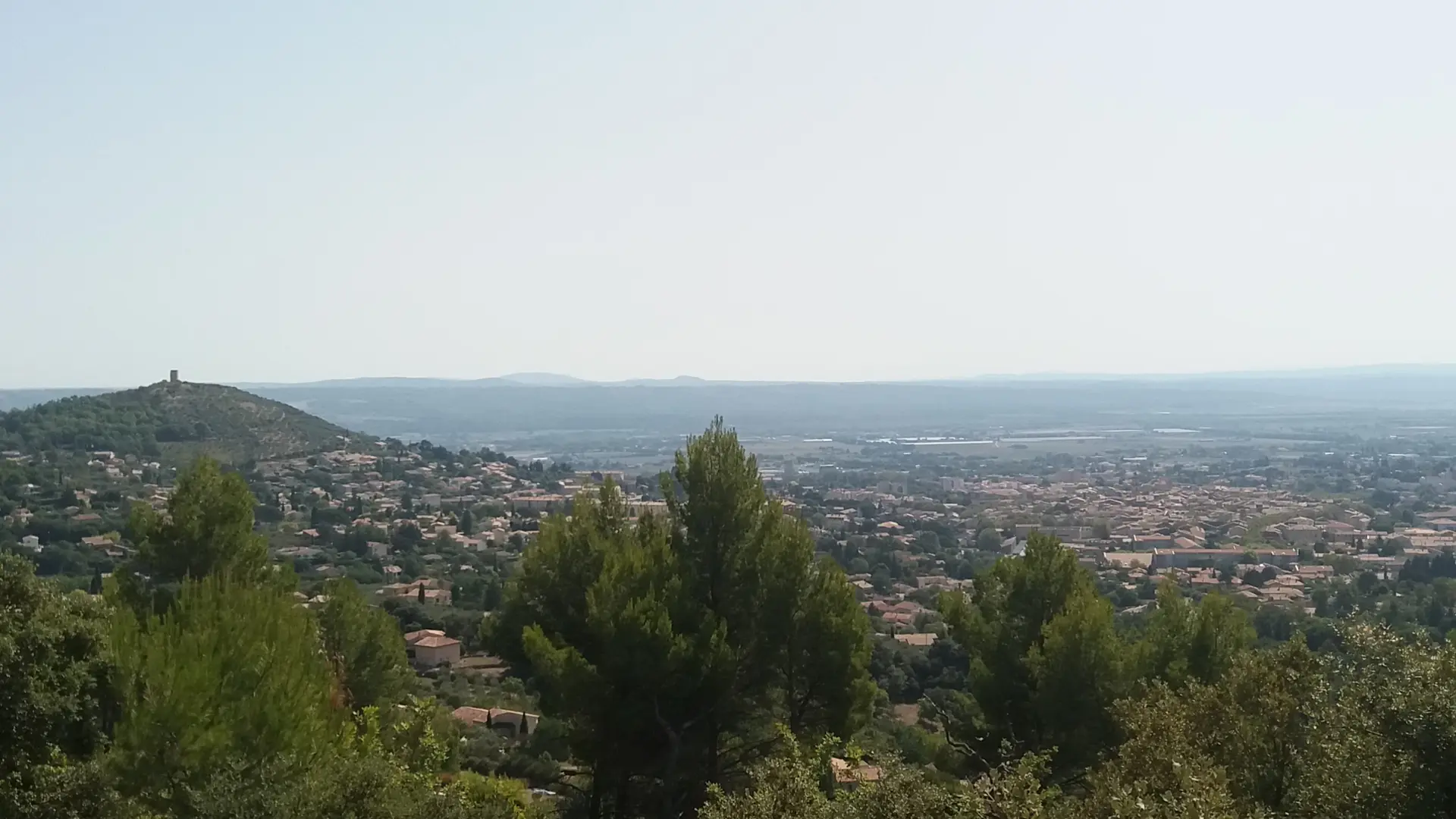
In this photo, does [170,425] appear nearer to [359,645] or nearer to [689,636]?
[359,645]

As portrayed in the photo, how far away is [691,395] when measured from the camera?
638ft

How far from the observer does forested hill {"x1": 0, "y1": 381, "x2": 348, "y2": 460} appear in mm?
55219

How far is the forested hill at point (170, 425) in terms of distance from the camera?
2174 inches

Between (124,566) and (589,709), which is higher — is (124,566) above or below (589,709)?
above

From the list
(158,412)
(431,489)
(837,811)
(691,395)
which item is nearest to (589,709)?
(837,811)

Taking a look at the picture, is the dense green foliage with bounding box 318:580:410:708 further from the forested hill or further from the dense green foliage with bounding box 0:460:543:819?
the forested hill

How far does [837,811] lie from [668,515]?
735cm

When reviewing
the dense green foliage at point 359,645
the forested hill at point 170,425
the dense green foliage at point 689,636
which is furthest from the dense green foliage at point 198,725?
the forested hill at point 170,425

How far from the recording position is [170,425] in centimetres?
5953

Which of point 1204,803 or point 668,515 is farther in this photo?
point 668,515

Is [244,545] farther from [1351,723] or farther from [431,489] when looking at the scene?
[431,489]

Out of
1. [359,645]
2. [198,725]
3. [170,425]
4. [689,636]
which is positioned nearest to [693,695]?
[689,636]

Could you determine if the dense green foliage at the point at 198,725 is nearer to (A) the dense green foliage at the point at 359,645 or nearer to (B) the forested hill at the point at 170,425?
(A) the dense green foliage at the point at 359,645

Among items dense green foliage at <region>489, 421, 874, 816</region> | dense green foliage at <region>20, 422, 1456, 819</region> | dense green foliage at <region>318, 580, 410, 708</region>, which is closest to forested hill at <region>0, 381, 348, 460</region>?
dense green foliage at <region>318, 580, 410, 708</region>
